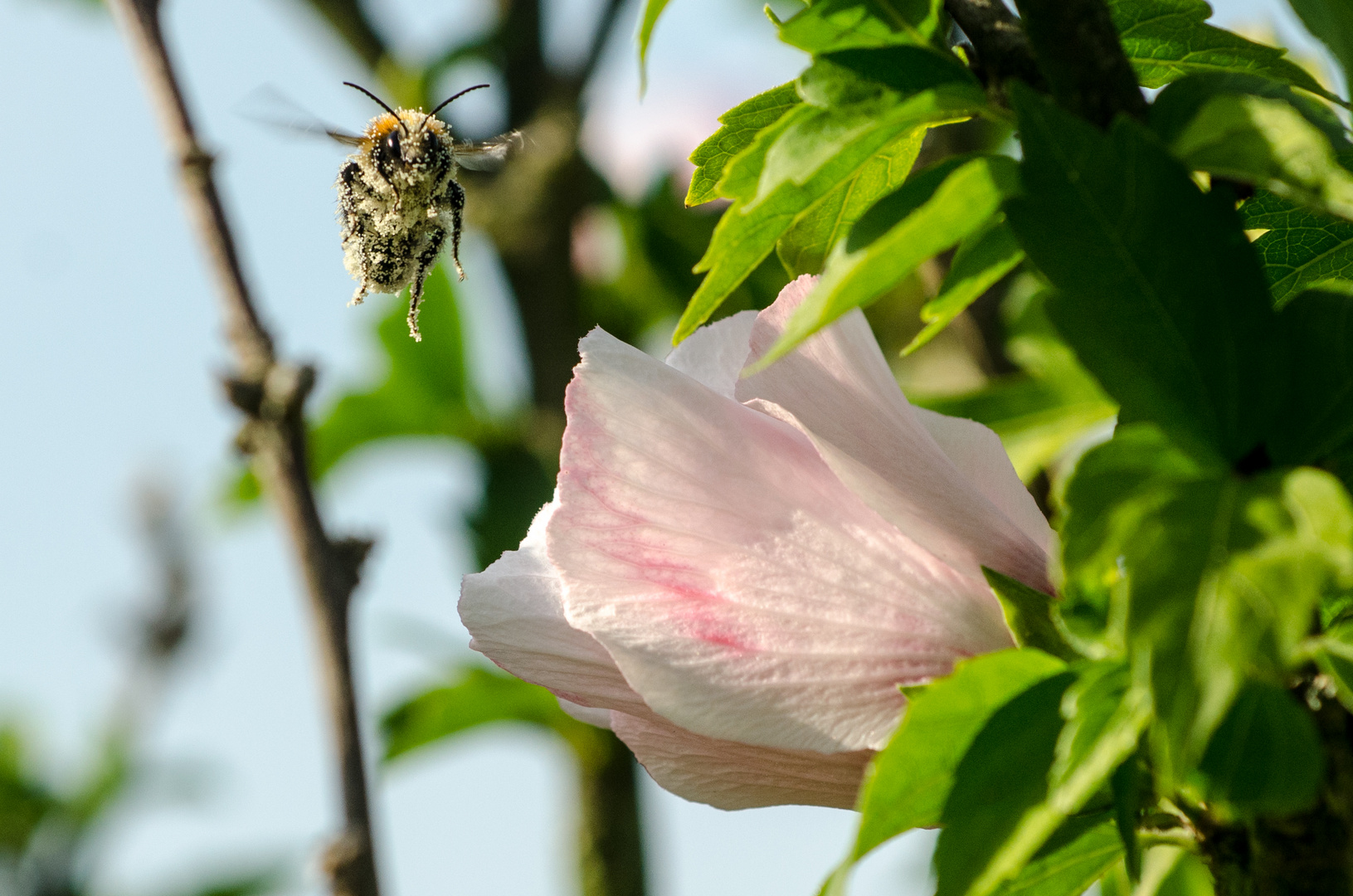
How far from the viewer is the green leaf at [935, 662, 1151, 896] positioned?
33 centimetres

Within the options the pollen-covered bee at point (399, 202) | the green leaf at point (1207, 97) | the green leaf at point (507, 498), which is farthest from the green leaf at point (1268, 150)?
the green leaf at point (507, 498)

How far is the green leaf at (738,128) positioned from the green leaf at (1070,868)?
0.25 metres

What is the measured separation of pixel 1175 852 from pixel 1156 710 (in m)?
0.28

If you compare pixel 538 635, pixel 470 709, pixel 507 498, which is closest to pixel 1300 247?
pixel 538 635

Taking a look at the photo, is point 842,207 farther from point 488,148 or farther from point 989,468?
point 488,148

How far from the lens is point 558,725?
1.82 m

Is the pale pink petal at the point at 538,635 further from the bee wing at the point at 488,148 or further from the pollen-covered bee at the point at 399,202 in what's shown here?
the bee wing at the point at 488,148

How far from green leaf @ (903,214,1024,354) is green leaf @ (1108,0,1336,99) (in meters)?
0.10

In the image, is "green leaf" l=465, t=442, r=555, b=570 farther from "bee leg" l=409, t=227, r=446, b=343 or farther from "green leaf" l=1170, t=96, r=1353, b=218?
"green leaf" l=1170, t=96, r=1353, b=218

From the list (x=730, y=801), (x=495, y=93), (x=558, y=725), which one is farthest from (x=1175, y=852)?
(x=495, y=93)

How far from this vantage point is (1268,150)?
34 cm

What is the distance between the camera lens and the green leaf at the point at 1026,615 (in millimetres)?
411

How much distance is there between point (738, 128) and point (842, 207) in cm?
5

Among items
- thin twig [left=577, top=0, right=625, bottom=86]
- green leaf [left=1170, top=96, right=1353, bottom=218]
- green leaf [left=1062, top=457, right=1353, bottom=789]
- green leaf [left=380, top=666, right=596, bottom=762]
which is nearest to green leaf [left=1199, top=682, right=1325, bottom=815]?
green leaf [left=1062, top=457, right=1353, bottom=789]
